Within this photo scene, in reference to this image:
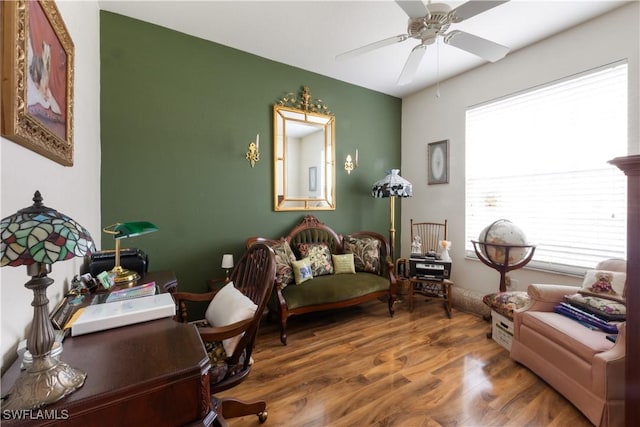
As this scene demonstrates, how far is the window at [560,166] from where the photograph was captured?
2.39 meters

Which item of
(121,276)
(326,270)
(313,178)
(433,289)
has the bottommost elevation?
(433,289)

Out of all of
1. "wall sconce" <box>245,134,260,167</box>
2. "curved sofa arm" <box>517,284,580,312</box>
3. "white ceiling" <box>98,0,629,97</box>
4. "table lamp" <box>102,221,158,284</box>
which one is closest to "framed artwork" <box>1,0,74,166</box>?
"table lamp" <box>102,221,158,284</box>

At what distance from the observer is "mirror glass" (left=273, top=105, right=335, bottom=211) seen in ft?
10.7

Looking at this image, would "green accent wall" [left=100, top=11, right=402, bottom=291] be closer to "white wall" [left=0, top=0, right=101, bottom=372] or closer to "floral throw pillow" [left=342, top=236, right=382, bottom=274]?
"white wall" [left=0, top=0, right=101, bottom=372]

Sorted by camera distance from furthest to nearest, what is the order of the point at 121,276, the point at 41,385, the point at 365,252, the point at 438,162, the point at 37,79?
the point at 438,162 < the point at 365,252 < the point at 121,276 < the point at 37,79 < the point at 41,385

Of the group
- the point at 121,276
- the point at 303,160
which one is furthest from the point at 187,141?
the point at 121,276

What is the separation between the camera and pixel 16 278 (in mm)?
944

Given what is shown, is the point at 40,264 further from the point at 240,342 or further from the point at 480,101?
the point at 480,101

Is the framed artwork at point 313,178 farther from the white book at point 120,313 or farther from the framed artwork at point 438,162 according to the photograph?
the white book at point 120,313

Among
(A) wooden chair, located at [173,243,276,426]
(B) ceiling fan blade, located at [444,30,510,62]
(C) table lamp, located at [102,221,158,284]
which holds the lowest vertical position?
(A) wooden chair, located at [173,243,276,426]

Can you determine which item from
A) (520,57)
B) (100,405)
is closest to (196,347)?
(100,405)

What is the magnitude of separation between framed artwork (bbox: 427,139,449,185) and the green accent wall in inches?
67.1

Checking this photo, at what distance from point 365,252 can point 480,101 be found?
7.48 feet

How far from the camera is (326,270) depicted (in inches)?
124
